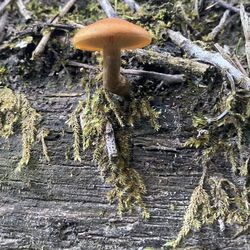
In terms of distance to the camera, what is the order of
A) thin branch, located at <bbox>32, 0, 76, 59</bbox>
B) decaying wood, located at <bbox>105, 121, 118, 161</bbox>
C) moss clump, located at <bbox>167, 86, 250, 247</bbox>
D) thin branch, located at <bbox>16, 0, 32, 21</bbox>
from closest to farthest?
moss clump, located at <bbox>167, 86, 250, 247</bbox>
decaying wood, located at <bbox>105, 121, 118, 161</bbox>
thin branch, located at <bbox>32, 0, 76, 59</bbox>
thin branch, located at <bbox>16, 0, 32, 21</bbox>

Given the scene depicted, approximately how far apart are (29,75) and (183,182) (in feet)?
2.82

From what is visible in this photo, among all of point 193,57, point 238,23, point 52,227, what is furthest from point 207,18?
point 52,227

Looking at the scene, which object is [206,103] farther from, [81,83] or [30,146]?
[30,146]

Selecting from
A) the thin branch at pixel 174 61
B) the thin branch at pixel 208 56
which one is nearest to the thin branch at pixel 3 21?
the thin branch at pixel 174 61

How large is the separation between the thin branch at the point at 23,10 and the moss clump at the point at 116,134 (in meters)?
0.66

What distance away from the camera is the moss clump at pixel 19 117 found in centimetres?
172

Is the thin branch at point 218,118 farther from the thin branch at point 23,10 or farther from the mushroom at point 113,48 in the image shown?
the thin branch at point 23,10

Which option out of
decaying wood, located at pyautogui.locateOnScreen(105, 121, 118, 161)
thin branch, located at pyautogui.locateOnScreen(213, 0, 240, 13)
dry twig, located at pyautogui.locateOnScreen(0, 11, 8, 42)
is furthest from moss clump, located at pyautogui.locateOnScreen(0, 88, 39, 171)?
thin branch, located at pyautogui.locateOnScreen(213, 0, 240, 13)

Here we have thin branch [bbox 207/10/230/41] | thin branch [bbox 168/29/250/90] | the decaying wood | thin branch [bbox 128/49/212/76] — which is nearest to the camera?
the decaying wood

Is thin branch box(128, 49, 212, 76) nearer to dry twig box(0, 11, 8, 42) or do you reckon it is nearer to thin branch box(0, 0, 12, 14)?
dry twig box(0, 11, 8, 42)

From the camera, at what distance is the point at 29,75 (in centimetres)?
195

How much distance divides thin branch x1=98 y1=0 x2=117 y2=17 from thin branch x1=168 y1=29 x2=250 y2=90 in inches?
11.7

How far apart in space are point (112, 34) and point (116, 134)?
39cm

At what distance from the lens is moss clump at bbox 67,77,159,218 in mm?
1575
